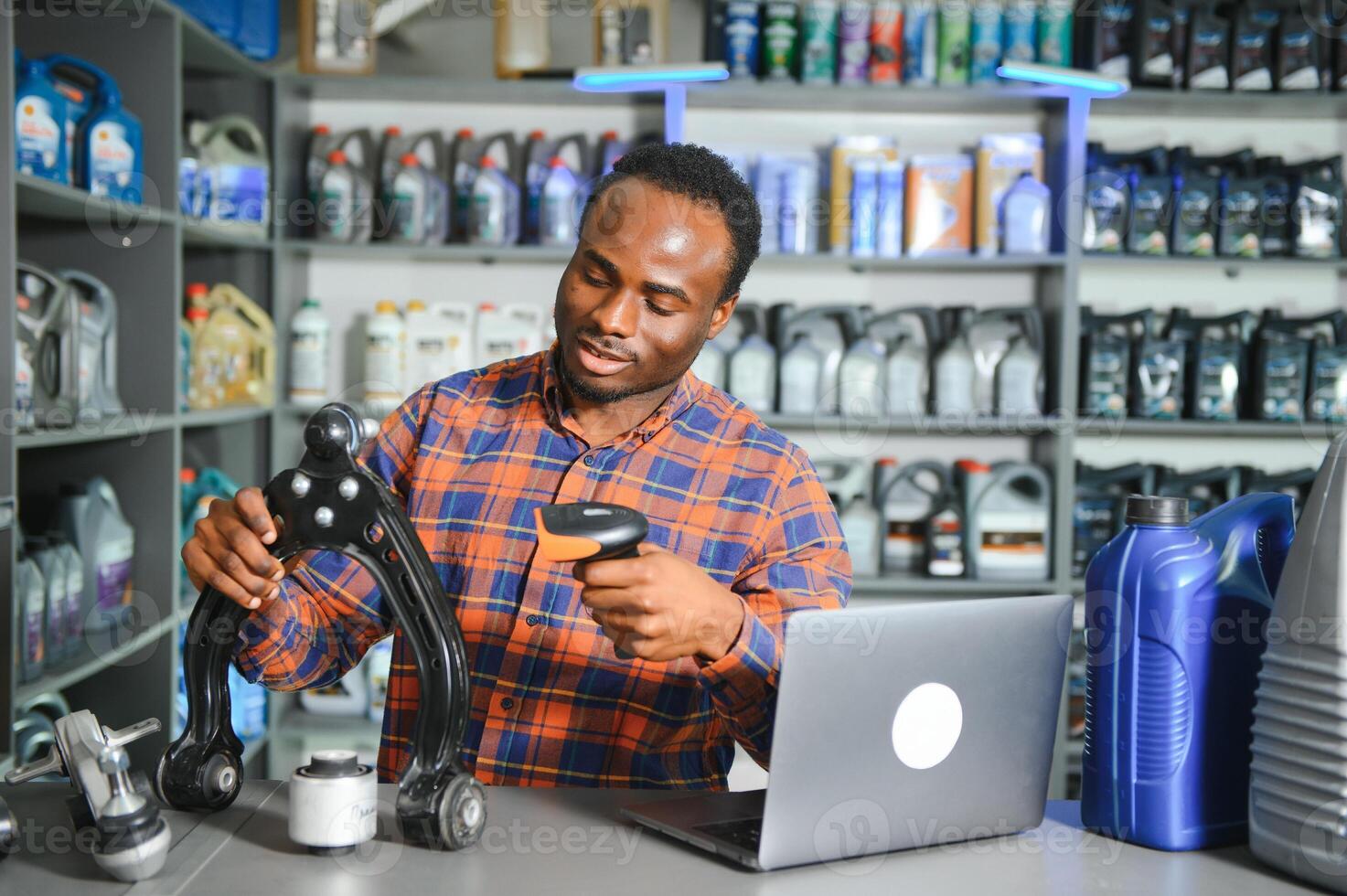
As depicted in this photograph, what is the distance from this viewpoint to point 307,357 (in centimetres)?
338

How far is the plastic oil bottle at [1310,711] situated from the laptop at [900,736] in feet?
0.59

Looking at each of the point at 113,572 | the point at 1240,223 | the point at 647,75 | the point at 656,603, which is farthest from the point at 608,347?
the point at 1240,223

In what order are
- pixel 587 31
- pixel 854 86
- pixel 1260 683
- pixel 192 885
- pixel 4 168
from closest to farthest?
pixel 192 885
pixel 1260 683
pixel 4 168
pixel 854 86
pixel 587 31

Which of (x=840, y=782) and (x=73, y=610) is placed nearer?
(x=840, y=782)

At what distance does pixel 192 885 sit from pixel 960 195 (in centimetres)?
282

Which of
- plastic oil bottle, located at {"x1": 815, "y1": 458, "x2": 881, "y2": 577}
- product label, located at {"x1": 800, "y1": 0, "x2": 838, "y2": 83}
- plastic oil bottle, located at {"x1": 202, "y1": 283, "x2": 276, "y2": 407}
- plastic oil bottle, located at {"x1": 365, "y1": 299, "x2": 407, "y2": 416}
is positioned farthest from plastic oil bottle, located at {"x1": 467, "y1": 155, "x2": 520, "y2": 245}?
plastic oil bottle, located at {"x1": 815, "y1": 458, "x2": 881, "y2": 577}

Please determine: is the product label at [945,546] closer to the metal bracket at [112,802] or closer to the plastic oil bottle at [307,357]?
the plastic oil bottle at [307,357]

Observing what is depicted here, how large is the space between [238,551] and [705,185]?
0.68 meters

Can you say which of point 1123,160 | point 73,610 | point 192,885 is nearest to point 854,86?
point 1123,160

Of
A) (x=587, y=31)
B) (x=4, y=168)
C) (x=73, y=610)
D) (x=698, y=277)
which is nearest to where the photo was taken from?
(x=698, y=277)

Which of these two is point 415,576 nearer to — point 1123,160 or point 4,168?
point 4,168

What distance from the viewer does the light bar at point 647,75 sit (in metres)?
3.09

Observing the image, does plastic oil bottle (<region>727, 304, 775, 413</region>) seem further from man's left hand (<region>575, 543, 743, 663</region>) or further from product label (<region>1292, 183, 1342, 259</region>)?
man's left hand (<region>575, 543, 743, 663</region>)

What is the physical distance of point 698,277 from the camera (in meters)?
1.41
